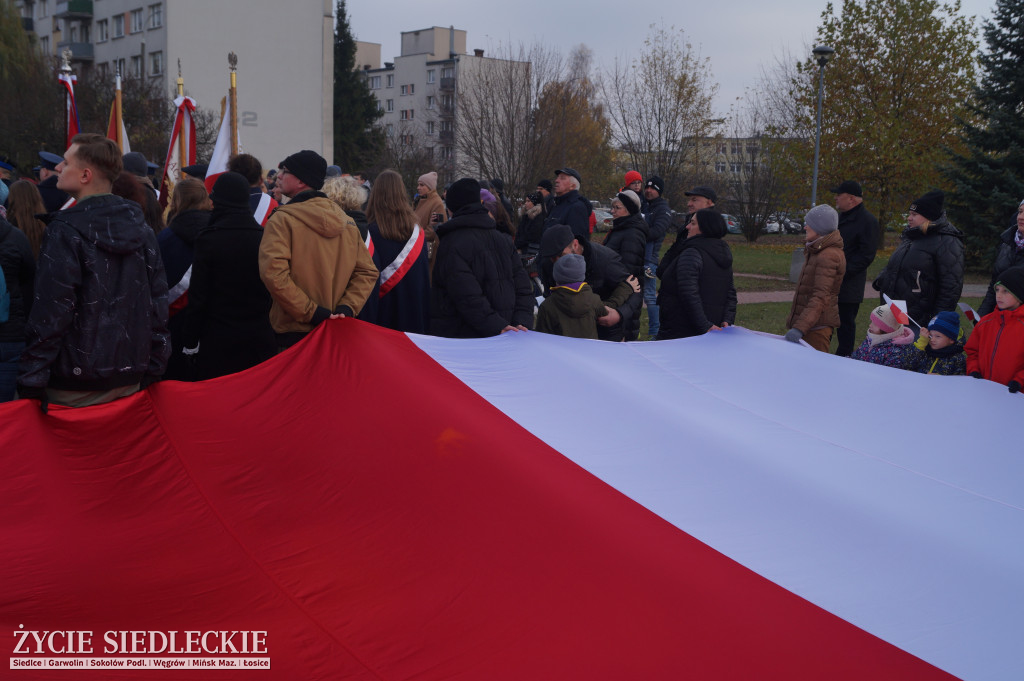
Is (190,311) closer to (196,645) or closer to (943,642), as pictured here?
(196,645)

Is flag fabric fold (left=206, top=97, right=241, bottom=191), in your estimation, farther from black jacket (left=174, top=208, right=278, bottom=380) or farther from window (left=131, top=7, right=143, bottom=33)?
window (left=131, top=7, right=143, bottom=33)

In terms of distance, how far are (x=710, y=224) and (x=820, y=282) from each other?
0.96 metres

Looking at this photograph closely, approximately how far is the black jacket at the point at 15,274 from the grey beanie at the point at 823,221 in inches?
213

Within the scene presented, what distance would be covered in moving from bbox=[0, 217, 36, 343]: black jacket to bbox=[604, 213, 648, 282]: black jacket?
4.76 metres

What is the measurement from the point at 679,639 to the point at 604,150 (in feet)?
134

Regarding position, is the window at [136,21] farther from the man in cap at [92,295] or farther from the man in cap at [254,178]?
the man in cap at [92,295]

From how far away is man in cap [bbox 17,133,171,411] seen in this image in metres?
3.91

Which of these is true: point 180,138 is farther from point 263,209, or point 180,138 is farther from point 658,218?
point 658,218

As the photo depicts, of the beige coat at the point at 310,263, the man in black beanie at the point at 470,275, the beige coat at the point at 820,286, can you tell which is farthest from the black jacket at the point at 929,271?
the beige coat at the point at 310,263

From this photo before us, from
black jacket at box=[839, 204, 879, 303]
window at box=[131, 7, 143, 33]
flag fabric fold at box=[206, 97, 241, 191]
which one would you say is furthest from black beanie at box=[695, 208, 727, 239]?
window at box=[131, 7, 143, 33]

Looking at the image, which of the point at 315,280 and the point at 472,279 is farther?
the point at 472,279

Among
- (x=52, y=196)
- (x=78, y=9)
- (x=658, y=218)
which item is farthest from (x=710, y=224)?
(x=78, y=9)

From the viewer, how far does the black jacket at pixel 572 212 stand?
9.48 m

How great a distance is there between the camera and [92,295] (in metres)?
4.02
